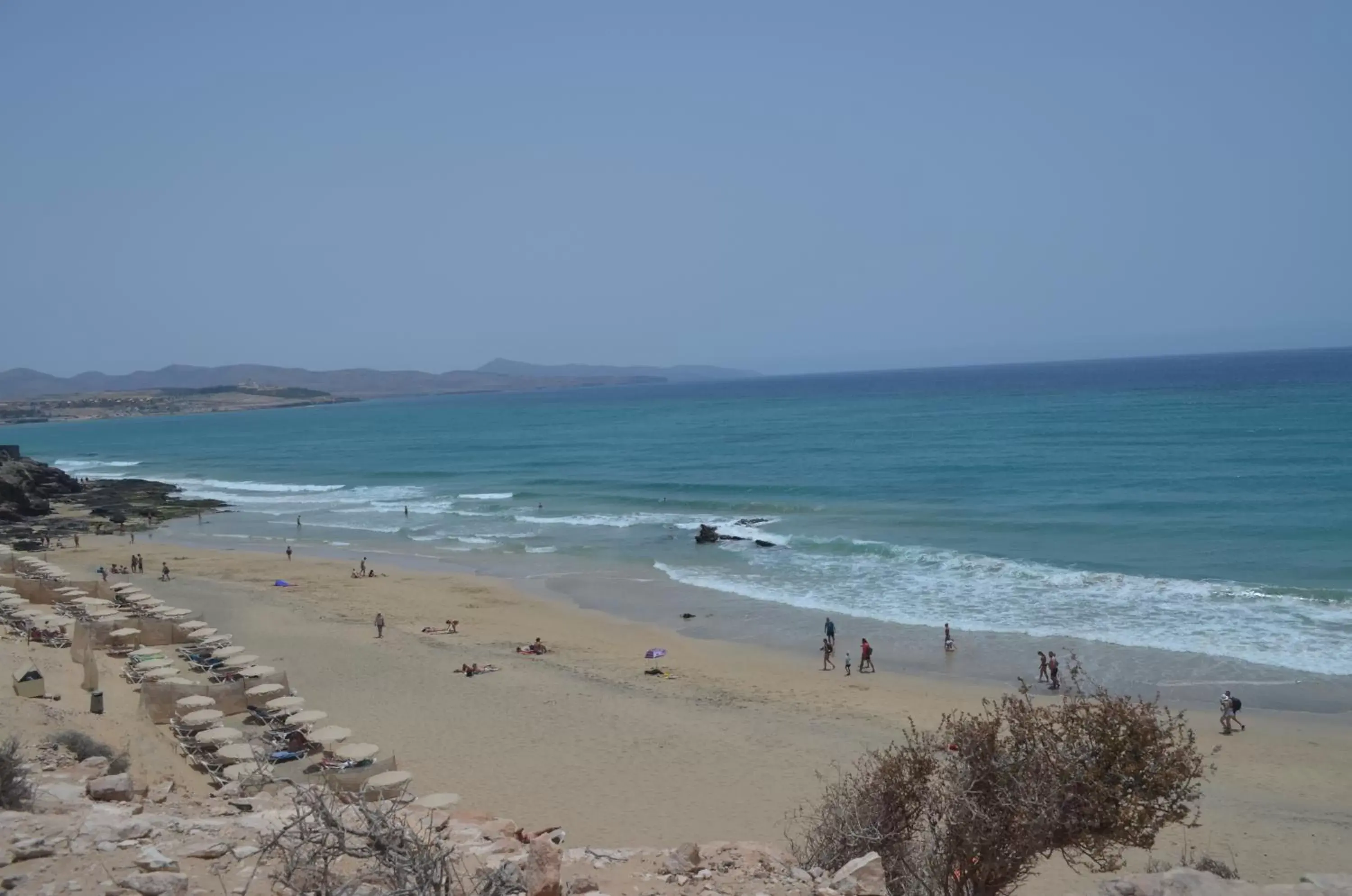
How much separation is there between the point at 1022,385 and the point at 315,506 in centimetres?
11588

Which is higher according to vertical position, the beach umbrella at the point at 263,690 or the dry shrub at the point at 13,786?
the dry shrub at the point at 13,786

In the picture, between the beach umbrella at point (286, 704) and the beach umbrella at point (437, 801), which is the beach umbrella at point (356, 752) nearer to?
the beach umbrella at point (286, 704)

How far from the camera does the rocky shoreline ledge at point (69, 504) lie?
4547cm

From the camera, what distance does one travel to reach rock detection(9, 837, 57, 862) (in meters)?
6.23

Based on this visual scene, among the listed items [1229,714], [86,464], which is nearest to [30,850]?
[1229,714]

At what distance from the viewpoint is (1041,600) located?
24906 millimetres

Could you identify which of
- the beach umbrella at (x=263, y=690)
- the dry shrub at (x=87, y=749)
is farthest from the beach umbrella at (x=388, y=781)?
the beach umbrella at (x=263, y=690)

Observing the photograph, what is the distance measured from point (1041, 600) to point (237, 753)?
1993 cm

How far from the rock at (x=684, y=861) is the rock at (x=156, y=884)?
3582 millimetres

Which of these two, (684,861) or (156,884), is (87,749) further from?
(684,861)

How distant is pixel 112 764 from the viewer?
1152cm

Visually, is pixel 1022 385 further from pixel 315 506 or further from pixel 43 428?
pixel 43 428

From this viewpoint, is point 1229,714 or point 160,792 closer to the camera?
point 160,792

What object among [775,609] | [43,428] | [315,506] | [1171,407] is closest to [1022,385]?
[1171,407]
